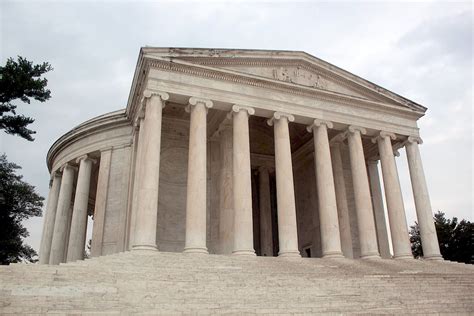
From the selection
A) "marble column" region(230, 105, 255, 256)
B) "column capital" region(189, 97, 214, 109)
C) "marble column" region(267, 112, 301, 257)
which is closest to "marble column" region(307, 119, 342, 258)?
"marble column" region(267, 112, 301, 257)

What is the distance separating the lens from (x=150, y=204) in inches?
1009

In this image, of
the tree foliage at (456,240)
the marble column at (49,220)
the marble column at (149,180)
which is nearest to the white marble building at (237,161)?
the marble column at (149,180)

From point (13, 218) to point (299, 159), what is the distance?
120ft

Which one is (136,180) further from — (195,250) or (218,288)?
(218,288)

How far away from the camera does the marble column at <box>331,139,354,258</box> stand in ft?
118

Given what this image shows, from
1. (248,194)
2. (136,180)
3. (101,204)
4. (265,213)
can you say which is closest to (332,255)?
(248,194)

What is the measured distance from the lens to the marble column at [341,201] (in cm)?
3596

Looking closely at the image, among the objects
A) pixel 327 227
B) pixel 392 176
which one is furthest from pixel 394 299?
pixel 392 176

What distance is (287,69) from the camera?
34812 millimetres

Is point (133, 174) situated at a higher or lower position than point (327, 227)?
higher

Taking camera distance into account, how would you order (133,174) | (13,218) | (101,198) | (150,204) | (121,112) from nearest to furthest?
(150,204) < (133,174) < (101,198) < (121,112) < (13,218)

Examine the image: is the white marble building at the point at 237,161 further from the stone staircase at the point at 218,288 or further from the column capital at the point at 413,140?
the stone staircase at the point at 218,288

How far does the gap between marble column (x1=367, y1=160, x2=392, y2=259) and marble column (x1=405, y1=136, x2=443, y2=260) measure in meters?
5.28

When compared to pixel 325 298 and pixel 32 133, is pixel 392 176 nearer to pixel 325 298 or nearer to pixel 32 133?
pixel 325 298
